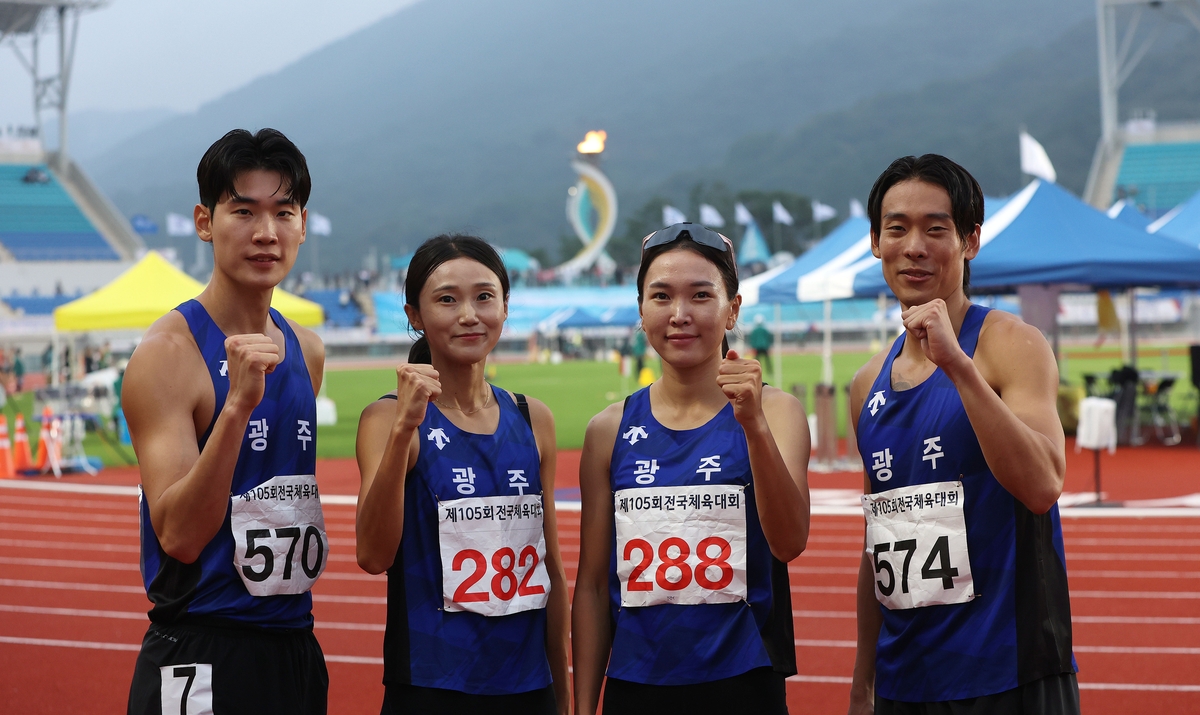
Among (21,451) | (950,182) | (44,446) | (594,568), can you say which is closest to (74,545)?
(21,451)

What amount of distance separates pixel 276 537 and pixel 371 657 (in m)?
3.51

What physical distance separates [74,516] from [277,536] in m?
9.23

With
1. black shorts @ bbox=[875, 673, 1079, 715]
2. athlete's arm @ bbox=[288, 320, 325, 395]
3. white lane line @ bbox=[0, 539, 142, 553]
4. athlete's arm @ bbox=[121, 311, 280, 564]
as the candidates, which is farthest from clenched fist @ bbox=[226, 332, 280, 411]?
white lane line @ bbox=[0, 539, 142, 553]

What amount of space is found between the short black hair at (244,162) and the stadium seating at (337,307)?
54846 mm

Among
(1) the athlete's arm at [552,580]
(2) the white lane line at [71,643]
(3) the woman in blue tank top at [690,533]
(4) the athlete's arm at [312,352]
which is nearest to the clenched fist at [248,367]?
(4) the athlete's arm at [312,352]

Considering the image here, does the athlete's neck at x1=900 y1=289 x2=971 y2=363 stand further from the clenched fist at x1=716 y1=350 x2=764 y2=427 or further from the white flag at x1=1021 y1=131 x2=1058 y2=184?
the white flag at x1=1021 y1=131 x2=1058 y2=184

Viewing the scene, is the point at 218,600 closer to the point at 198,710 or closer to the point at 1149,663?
the point at 198,710

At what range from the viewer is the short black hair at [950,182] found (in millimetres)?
2521

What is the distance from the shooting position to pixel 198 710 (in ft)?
8.16

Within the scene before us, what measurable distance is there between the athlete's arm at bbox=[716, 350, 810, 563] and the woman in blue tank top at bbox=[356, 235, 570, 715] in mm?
574

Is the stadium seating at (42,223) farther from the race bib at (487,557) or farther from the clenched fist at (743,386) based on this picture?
the clenched fist at (743,386)

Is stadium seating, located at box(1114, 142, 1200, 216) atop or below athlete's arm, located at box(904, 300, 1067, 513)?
atop

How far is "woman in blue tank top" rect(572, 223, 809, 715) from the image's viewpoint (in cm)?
252

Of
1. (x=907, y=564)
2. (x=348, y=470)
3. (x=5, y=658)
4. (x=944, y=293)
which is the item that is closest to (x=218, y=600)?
(x=907, y=564)
